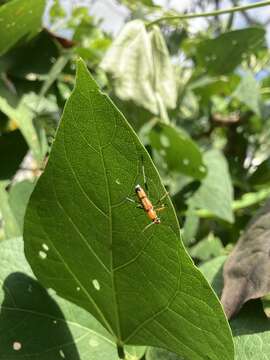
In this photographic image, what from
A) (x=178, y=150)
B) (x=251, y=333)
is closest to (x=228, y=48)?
(x=178, y=150)

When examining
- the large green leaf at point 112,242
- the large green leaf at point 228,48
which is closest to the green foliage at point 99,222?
the large green leaf at point 112,242

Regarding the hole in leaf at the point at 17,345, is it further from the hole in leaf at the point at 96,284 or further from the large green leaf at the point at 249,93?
the large green leaf at the point at 249,93

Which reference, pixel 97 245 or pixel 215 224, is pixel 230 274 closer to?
pixel 97 245

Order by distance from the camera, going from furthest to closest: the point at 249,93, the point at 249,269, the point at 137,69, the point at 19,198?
the point at 249,93
the point at 137,69
the point at 19,198
the point at 249,269

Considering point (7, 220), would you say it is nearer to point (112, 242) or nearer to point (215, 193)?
point (112, 242)

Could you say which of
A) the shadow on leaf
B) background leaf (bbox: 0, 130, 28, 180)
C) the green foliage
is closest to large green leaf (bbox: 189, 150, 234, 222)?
the green foliage

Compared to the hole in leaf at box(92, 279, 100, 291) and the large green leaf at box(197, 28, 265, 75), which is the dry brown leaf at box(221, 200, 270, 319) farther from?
the large green leaf at box(197, 28, 265, 75)

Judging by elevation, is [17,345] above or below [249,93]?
above
